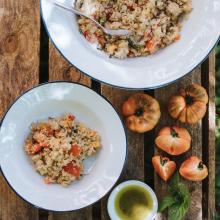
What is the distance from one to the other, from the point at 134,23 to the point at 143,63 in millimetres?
117

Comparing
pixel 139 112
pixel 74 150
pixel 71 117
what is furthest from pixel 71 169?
pixel 139 112

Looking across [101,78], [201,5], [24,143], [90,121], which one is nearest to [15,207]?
[24,143]

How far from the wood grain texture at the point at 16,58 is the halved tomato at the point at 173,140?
44cm

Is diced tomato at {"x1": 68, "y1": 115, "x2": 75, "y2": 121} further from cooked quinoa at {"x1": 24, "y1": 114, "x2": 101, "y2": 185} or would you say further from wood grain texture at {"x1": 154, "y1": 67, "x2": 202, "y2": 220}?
wood grain texture at {"x1": 154, "y1": 67, "x2": 202, "y2": 220}

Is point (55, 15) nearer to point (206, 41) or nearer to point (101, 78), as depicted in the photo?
point (101, 78)

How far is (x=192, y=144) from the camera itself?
1692 millimetres

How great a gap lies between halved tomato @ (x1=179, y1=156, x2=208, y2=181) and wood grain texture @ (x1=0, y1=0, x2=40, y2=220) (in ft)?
1.61

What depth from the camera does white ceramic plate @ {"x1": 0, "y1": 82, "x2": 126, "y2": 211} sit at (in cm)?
152

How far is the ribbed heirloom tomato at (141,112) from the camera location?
1.61 meters

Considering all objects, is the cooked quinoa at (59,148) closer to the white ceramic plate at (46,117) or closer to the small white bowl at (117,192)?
the white ceramic plate at (46,117)

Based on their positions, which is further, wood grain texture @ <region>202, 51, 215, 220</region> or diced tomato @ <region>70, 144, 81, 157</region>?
wood grain texture @ <region>202, 51, 215, 220</region>

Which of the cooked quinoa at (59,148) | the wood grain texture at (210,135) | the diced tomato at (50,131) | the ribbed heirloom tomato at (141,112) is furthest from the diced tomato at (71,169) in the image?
the wood grain texture at (210,135)

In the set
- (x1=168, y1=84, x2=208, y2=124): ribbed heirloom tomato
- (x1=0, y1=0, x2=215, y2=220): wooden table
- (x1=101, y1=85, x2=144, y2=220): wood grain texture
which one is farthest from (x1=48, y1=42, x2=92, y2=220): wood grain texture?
(x1=168, y1=84, x2=208, y2=124): ribbed heirloom tomato

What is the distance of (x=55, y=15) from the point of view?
4.56 ft
